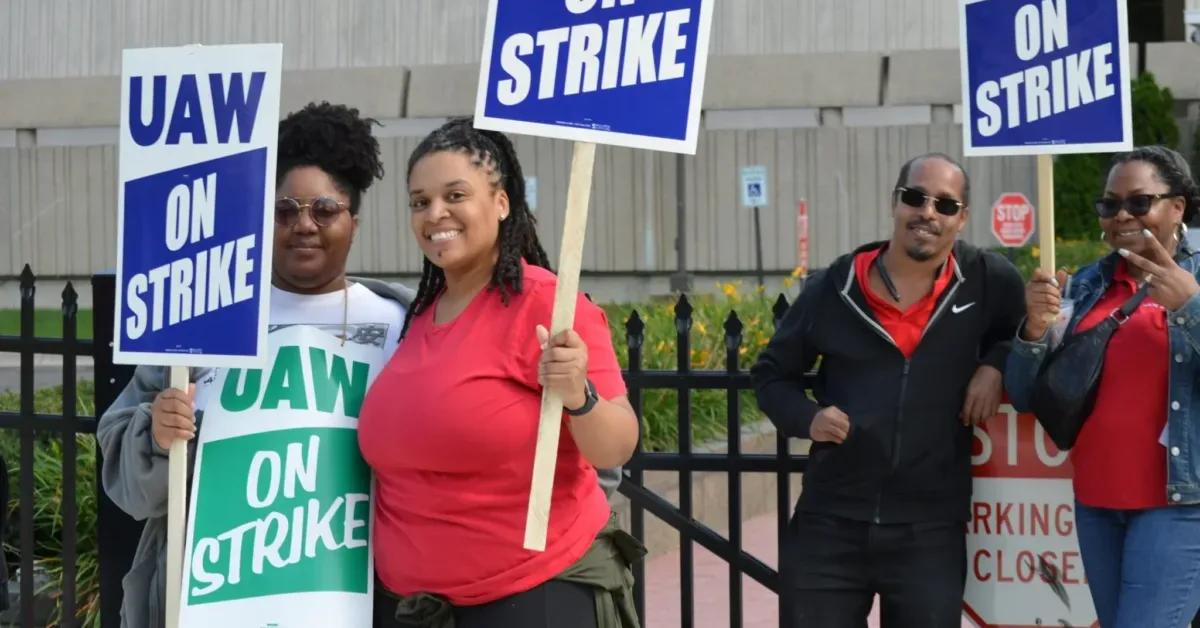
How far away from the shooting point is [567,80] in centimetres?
306

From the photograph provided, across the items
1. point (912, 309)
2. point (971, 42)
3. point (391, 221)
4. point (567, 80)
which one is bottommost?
point (912, 309)

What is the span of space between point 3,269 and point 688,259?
39.9 ft

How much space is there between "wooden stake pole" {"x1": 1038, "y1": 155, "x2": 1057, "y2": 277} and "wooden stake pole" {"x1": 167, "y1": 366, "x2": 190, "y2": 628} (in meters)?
2.06

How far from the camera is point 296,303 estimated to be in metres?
3.45

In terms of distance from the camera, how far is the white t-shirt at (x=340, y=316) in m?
3.38

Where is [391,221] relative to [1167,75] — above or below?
below

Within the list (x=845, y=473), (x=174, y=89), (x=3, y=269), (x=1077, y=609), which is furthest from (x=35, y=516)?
(x=3, y=269)

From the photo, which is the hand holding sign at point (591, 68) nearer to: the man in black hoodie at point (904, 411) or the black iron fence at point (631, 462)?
the man in black hoodie at point (904, 411)

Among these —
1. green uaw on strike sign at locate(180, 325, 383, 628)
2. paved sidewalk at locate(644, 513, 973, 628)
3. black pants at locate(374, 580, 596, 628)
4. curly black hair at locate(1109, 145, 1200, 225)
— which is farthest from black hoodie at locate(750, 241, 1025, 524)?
paved sidewalk at locate(644, 513, 973, 628)

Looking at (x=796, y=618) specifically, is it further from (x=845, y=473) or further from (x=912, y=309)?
(x=912, y=309)

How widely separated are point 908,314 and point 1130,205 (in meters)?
0.61

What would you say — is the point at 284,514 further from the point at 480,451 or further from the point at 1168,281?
the point at 1168,281

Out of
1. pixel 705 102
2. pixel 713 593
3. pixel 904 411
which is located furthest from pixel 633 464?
pixel 705 102

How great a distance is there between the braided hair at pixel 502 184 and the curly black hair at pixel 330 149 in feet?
1.08
